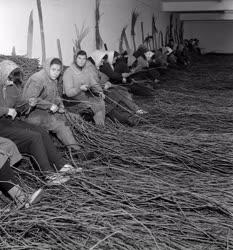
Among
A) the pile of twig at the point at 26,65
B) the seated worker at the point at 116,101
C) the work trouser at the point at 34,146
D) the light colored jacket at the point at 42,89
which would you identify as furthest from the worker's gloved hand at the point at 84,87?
the work trouser at the point at 34,146

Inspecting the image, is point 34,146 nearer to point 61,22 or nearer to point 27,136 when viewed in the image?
point 27,136

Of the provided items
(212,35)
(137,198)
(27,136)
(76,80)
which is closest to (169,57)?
(76,80)

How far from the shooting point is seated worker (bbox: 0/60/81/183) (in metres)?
2.66

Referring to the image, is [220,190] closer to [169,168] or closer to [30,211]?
[169,168]

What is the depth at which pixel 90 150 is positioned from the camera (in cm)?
309

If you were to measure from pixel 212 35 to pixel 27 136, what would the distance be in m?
12.9

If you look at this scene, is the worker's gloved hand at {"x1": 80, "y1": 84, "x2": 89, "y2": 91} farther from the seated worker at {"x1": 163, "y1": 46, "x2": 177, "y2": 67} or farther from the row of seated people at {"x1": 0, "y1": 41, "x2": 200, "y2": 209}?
the seated worker at {"x1": 163, "y1": 46, "x2": 177, "y2": 67}

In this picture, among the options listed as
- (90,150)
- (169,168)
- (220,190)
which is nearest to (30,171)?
(90,150)

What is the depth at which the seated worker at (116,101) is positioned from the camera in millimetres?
4129

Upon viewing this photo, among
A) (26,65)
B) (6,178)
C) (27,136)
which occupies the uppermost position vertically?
(26,65)

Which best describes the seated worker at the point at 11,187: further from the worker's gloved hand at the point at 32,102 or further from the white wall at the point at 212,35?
the white wall at the point at 212,35

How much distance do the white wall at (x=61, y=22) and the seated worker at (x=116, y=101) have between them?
1.90 feet

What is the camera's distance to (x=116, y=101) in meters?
4.52

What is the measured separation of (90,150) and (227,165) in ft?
3.01
